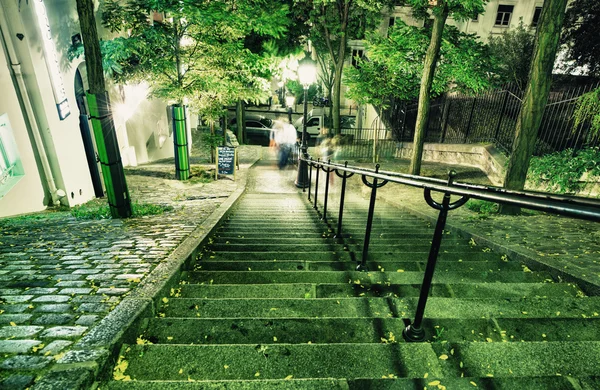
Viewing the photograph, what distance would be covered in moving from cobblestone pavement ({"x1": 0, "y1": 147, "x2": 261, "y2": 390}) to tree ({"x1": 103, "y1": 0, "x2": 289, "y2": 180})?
4.62 m

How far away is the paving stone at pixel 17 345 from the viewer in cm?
192

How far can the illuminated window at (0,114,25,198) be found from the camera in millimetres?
5836

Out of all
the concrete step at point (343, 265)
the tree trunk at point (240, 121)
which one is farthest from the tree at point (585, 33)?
the tree trunk at point (240, 121)

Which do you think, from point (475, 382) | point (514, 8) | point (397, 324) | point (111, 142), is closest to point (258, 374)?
point (397, 324)

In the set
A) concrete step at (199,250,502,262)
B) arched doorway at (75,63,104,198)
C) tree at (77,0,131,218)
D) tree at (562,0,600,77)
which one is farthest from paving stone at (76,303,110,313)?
tree at (562,0,600,77)

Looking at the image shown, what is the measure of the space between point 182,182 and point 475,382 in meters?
9.97

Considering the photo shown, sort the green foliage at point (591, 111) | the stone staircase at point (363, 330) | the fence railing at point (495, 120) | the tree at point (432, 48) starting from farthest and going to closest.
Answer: the fence railing at point (495, 120) < the tree at point (432, 48) < the green foliage at point (591, 111) < the stone staircase at point (363, 330)

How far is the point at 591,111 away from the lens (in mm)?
7367

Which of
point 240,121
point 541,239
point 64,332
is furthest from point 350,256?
point 240,121

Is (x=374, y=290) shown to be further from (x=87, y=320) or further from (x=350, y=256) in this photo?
(x=87, y=320)

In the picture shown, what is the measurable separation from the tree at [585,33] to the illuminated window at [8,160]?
22.4 m

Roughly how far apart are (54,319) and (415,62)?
37.1 ft

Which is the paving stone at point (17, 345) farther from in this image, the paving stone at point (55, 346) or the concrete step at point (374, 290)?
the concrete step at point (374, 290)

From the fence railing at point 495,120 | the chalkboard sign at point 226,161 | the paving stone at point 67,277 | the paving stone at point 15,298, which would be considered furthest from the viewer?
the chalkboard sign at point 226,161
